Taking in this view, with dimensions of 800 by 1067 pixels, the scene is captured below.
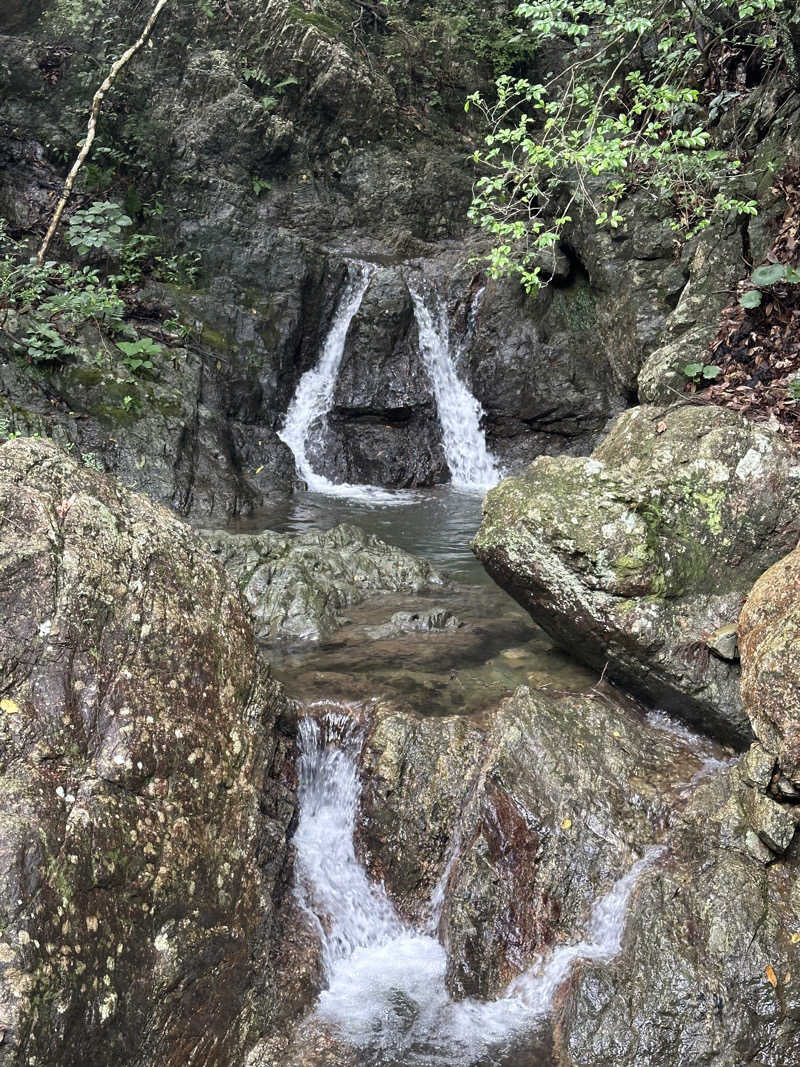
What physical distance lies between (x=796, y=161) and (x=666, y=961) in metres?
5.97

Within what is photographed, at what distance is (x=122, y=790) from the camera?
9.60ft

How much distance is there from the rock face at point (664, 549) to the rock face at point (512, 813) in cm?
37

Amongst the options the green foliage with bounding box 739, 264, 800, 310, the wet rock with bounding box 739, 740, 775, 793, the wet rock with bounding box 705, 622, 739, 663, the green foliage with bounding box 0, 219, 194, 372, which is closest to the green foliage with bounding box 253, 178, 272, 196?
the green foliage with bounding box 0, 219, 194, 372

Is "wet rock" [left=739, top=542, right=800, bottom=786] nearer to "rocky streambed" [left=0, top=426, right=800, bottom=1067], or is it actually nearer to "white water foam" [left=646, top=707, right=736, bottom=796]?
"rocky streambed" [left=0, top=426, right=800, bottom=1067]

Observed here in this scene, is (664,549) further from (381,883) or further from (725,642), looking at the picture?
(381,883)

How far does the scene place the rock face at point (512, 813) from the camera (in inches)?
148

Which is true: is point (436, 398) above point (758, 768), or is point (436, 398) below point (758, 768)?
above

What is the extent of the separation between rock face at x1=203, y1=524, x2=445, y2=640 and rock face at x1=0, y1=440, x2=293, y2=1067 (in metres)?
2.43

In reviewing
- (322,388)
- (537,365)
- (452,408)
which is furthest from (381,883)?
(537,365)

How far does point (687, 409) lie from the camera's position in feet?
16.7

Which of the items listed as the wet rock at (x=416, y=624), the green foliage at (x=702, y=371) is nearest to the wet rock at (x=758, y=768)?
the wet rock at (x=416, y=624)

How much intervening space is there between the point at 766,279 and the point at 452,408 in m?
6.82

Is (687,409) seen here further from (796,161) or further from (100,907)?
(100,907)

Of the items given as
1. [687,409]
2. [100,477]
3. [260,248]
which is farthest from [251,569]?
[260,248]
